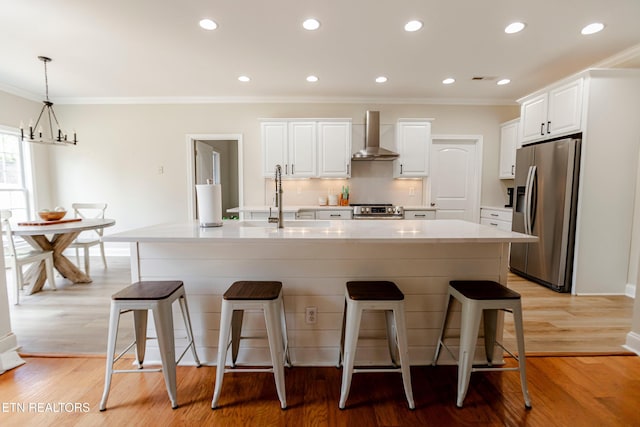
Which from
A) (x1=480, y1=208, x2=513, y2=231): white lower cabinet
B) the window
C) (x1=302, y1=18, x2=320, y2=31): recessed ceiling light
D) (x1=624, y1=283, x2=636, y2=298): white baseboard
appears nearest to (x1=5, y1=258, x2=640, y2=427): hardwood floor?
(x1=624, y1=283, x2=636, y2=298): white baseboard

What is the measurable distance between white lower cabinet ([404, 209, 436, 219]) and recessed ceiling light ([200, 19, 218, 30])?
3200mm

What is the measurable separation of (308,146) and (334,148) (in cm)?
40

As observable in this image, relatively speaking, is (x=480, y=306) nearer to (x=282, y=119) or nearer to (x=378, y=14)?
(x=378, y=14)

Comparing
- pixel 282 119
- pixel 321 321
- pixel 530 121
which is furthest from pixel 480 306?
pixel 282 119

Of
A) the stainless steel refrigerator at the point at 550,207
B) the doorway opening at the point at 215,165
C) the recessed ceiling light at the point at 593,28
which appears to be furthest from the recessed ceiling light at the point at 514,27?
the doorway opening at the point at 215,165

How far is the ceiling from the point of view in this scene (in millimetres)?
2268

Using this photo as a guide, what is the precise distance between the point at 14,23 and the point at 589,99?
5.48 m

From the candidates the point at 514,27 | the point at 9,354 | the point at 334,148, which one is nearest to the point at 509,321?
the point at 514,27

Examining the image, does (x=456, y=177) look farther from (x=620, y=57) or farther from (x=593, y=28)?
(x=593, y=28)

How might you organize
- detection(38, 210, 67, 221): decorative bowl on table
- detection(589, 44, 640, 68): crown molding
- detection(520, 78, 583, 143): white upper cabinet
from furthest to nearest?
detection(38, 210, 67, 221): decorative bowl on table, detection(520, 78, 583, 143): white upper cabinet, detection(589, 44, 640, 68): crown molding

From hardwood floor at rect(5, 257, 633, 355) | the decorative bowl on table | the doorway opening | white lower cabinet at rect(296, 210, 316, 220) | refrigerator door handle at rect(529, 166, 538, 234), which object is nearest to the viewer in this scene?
hardwood floor at rect(5, 257, 633, 355)

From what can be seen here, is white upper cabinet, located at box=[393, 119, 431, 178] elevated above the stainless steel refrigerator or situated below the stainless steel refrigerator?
above

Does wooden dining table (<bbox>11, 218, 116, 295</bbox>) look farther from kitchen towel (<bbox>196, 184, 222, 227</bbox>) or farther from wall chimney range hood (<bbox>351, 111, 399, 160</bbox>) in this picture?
wall chimney range hood (<bbox>351, 111, 399, 160</bbox>)

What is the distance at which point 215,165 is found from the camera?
5.98 meters
